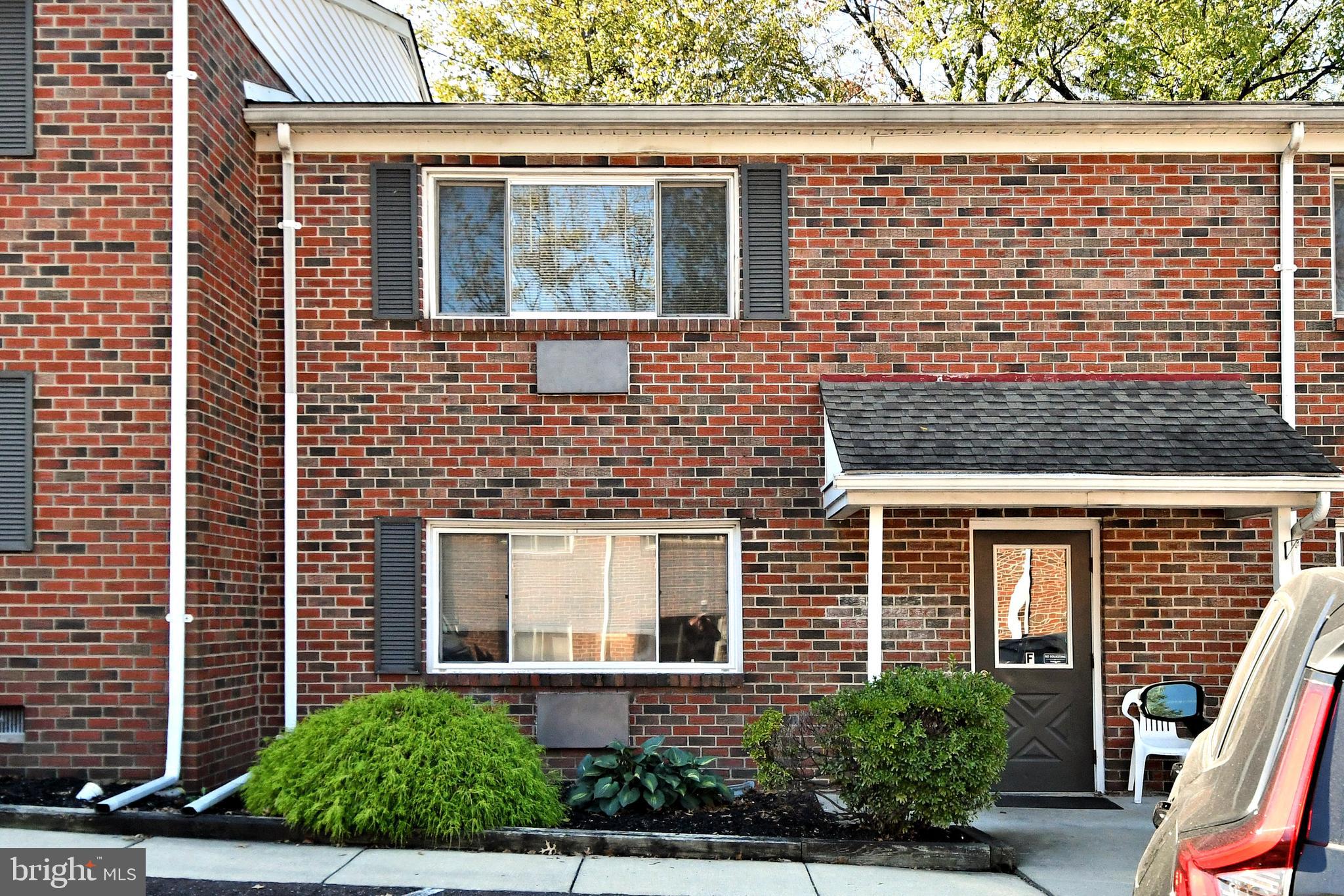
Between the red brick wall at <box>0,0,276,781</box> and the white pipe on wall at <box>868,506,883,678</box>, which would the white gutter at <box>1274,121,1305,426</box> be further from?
the red brick wall at <box>0,0,276,781</box>

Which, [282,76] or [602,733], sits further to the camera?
[282,76]

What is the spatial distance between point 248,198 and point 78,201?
1.25 m

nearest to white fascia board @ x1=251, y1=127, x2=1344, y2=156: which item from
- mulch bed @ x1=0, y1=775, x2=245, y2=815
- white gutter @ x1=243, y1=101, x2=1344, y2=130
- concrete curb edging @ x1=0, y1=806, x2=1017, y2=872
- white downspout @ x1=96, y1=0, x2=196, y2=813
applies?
white gutter @ x1=243, y1=101, x2=1344, y2=130

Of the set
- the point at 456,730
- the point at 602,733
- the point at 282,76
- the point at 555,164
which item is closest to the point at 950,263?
the point at 555,164

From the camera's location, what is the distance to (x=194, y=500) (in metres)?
8.31

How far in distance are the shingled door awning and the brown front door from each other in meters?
1.10

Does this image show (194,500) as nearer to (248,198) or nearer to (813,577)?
(248,198)

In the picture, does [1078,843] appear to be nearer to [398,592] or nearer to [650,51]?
[398,592]

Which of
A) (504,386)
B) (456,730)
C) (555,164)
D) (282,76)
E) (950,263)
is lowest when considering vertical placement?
(456,730)

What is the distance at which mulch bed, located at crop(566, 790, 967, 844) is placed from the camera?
7457mm

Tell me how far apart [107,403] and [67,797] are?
262 centimetres

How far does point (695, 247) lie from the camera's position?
969 cm

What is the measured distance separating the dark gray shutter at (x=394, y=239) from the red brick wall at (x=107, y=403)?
4.03ft

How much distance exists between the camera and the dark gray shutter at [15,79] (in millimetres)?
8492
